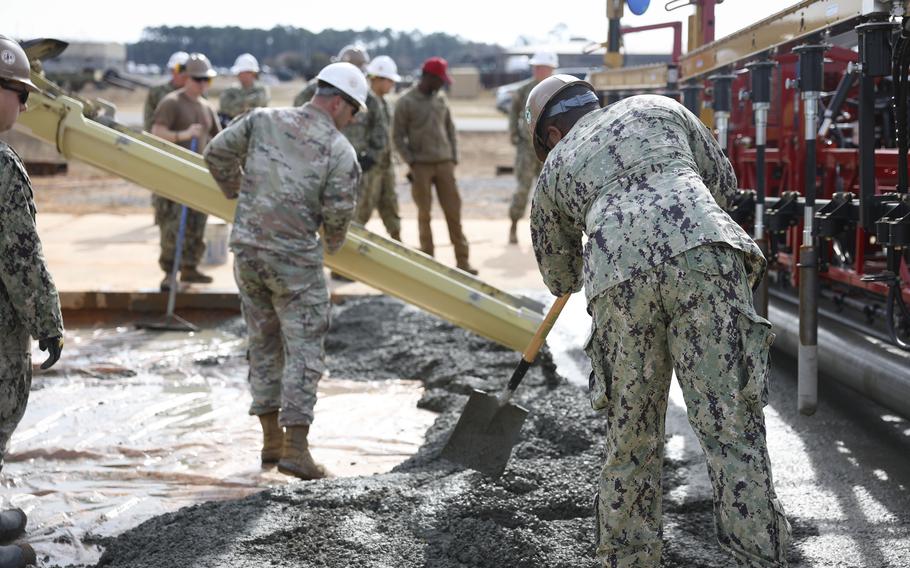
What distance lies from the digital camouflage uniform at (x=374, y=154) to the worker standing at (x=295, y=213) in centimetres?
438

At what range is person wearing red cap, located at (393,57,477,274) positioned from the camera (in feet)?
36.3

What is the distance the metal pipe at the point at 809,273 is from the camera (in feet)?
16.2

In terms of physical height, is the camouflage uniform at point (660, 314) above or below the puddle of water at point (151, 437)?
above

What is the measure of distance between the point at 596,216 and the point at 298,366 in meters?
2.37

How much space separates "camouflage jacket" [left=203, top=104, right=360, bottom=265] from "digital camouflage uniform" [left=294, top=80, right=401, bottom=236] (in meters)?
4.40

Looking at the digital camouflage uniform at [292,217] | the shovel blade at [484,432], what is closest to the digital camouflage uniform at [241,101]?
the digital camouflage uniform at [292,217]

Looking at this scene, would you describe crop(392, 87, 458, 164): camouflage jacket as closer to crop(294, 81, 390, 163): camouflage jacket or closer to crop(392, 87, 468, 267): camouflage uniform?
crop(392, 87, 468, 267): camouflage uniform

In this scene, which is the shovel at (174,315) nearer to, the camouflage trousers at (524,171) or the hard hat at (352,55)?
the hard hat at (352,55)

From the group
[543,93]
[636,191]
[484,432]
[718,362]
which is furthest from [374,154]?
[718,362]

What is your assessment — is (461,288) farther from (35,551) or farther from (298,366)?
(35,551)

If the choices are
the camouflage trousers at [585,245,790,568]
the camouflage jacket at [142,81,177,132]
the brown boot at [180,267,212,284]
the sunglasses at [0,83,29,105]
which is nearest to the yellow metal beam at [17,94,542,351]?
the sunglasses at [0,83,29,105]

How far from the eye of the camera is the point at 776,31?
548 cm

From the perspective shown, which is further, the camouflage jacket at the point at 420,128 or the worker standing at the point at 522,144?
the worker standing at the point at 522,144

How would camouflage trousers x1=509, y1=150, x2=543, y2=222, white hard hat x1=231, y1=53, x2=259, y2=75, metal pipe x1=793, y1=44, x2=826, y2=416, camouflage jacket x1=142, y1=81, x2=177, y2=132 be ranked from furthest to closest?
camouflage trousers x1=509, y1=150, x2=543, y2=222 < white hard hat x1=231, y1=53, x2=259, y2=75 < camouflage jacket x1=142, y1=81, x2=177, y2=132 < metal pipe x1=793, y1=44, x2=826, y2=416
